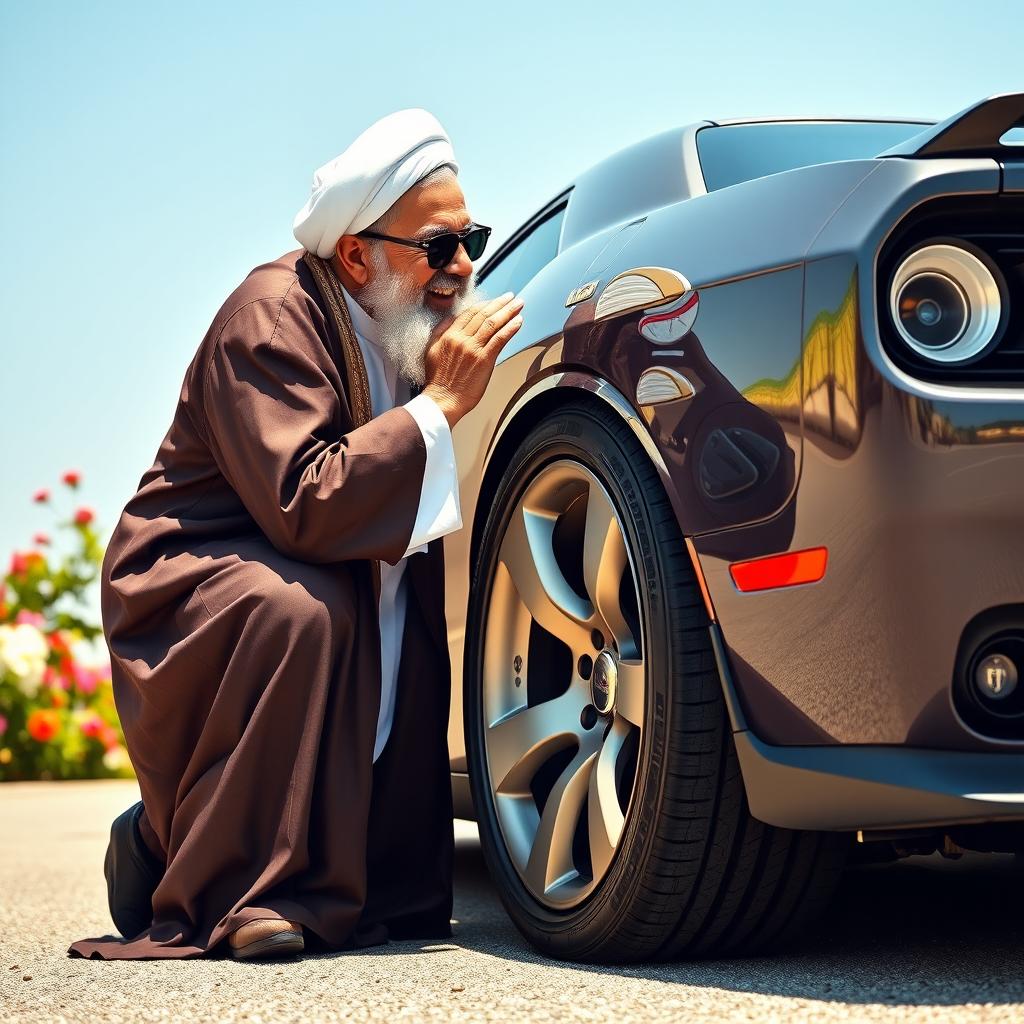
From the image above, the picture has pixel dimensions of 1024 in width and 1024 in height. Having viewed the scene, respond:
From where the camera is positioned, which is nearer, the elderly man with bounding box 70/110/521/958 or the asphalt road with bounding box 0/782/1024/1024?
the asphalt road with bounding box 0/782/1024/1024

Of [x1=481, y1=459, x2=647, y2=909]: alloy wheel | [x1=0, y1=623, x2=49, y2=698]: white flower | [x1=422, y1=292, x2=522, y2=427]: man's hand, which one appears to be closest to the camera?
[x1=481, y1=459, x2=647, y2=909]: alloy wheel

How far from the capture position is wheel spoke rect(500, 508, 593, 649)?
2.59 meters

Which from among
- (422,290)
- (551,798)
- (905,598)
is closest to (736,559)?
(905,598)

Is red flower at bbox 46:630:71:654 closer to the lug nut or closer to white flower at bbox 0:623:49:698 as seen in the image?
white flower at bbox 0:623:49:698

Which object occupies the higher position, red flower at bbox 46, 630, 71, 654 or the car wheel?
the car wheel

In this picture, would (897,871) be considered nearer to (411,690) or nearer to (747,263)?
(411,690)

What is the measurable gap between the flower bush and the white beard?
6.61 metres

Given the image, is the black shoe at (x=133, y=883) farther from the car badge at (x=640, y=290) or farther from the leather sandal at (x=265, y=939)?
the car badge at (x=640, y=290)

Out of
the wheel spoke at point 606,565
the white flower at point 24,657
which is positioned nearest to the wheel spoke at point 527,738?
the wheel spoke at point 606,565

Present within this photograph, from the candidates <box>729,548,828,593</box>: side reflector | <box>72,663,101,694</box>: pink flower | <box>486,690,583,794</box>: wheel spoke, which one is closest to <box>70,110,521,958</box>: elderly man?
<box>486,690,583,794</box>: wheel spoke

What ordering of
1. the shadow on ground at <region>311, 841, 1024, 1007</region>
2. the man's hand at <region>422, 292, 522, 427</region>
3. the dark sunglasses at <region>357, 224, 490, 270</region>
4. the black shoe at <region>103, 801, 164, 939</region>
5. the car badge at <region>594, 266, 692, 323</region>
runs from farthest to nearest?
the dark sunglasses at <region>357, 224, 490, 270</region>, the black shoe at <region>103, 801, 164, 939</region>, the man's hand at <region>422, 292, 522, 427</region>, the car badge at <region>594, 266, 692, 323</region>, the shadow on ground at <region>311, 841, 1024, 1007</region>

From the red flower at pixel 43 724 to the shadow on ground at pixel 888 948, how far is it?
5998 millimetres

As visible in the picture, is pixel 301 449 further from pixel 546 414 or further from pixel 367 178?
pixel 367 178

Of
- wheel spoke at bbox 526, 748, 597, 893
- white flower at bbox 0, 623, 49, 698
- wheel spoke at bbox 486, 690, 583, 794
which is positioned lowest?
white flower at bbox 0, 623, 49, 698
